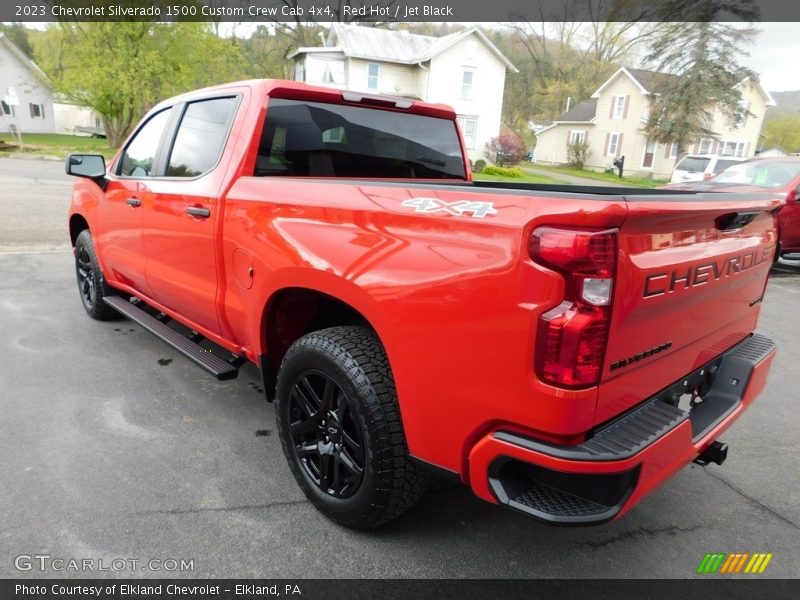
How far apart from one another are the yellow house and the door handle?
36128mm

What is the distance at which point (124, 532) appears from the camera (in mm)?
2371

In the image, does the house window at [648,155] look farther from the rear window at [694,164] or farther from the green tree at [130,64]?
the green tree at [130,64]

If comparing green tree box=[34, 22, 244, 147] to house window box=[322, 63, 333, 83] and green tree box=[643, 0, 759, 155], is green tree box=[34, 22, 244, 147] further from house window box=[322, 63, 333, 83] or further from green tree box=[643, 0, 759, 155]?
green tree box=[643, 0, 759, 155]

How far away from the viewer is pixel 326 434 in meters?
2.44

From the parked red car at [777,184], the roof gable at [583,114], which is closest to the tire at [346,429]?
the parked red car at [777,184]

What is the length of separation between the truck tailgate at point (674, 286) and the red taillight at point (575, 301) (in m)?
0.05

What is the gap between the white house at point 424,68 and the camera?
32.5 meters

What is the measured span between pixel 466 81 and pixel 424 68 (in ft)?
8.83

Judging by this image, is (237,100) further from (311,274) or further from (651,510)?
(651,510)

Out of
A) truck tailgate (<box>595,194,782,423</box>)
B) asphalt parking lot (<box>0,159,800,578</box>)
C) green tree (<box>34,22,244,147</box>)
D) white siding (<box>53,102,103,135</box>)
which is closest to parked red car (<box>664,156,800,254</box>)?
asphalt parking lot (<box>0,159,800,578</box>)

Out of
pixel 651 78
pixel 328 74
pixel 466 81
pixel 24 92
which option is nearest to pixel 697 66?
pixel 651 78

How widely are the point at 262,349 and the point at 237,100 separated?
54.9 inches

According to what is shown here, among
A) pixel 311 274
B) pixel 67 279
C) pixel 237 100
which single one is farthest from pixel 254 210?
pixel 67 279

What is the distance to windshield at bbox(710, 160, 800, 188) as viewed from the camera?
845cm
